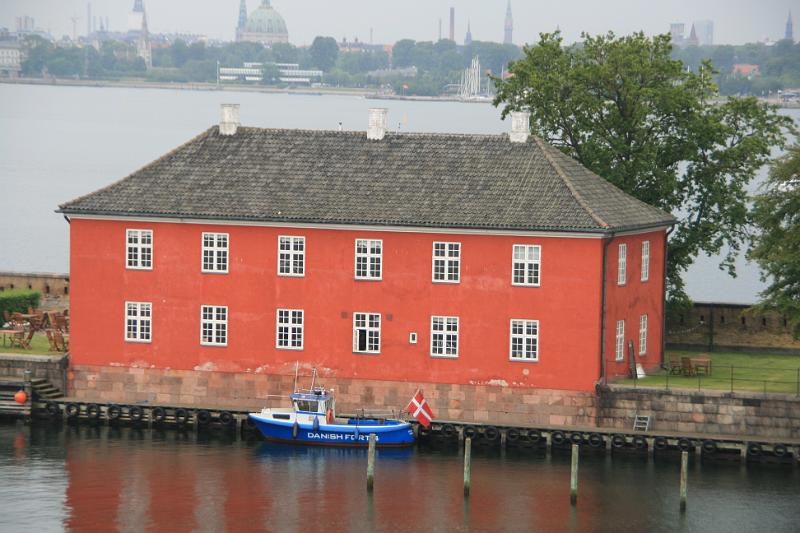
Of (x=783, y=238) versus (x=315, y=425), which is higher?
(x=783, y=238)

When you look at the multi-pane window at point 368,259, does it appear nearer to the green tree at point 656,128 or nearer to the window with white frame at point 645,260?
the window with white frame at point 645,260

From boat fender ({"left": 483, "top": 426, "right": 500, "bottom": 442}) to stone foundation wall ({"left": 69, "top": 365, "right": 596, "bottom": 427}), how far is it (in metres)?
0.54

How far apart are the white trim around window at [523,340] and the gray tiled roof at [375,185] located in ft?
11.5

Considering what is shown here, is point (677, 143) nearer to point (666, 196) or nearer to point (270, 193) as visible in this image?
point (666, 196)

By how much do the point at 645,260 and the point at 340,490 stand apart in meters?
16.9

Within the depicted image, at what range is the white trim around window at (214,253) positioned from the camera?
66.6m

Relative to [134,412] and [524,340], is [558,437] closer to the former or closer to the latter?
[524,340]

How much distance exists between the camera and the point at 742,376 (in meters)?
65.5

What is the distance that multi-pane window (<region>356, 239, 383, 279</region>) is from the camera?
65.1 m

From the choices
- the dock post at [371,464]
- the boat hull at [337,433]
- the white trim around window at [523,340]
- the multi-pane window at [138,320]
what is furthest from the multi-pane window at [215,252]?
the dock post at [371,464]

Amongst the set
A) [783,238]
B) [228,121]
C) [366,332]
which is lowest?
[366,332]

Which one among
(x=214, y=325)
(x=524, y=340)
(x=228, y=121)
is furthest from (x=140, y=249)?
(x=524, y=340)

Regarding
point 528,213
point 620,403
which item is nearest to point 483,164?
point 528,213

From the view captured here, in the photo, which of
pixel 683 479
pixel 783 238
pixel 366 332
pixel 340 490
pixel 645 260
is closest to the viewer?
pixel 683 479
